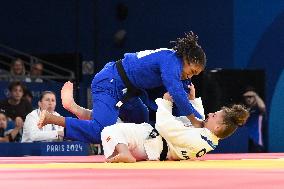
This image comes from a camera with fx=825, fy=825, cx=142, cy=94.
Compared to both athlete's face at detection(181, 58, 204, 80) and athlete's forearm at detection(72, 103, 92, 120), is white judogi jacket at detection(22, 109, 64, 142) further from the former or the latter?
athlete's face at detection(181, 58, 204, 80)

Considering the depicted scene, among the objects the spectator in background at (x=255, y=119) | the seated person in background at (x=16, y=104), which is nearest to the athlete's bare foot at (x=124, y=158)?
the seated person in background at (x=16, y=104)

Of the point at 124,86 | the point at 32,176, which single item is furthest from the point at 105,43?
the point at 32,176

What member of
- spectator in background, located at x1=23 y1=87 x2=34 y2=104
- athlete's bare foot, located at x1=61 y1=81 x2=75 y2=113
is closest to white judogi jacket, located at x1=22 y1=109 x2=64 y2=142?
spectator in background, located at x1=23 y1=87 x2=34 y2=104

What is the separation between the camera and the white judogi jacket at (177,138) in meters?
6.23

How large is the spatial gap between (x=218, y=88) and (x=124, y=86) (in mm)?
6124

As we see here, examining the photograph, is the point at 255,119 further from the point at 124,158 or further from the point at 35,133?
the point at 124,158

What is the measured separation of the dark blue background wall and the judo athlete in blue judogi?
6.86 metres

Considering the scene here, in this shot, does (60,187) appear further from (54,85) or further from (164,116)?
(54,85)

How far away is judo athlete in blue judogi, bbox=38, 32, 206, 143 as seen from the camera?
21.3 feet

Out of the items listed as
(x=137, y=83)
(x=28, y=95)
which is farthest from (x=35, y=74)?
(x=137, y=83)

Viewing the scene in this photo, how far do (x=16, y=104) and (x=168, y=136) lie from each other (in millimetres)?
5323

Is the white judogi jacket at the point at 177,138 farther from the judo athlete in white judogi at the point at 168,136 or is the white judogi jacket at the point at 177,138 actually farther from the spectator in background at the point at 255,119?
the spectator in background at the point at 255,119

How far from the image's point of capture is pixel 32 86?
1270 cm

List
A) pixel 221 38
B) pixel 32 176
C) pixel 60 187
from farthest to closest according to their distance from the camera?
pixel 221 38 < pixel 32 176 < pixel 60 187
